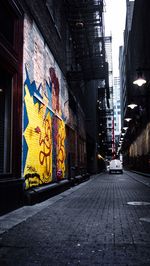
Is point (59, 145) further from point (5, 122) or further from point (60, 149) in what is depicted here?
point (5, 122)

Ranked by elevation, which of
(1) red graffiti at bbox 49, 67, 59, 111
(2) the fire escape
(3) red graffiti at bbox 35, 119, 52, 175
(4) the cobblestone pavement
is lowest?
(4) the cobblestone pavement

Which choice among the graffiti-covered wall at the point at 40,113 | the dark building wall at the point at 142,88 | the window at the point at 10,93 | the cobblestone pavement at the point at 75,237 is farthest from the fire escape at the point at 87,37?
the cobblestone pavement at the point at 75,237

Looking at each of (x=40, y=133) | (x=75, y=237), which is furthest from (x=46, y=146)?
(x=75, y=237)

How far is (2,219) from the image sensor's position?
7793mm

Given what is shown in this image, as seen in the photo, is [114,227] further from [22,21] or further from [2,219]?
[22,21]

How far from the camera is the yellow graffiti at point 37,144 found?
10781 mm

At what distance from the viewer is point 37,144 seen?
39.1 ft

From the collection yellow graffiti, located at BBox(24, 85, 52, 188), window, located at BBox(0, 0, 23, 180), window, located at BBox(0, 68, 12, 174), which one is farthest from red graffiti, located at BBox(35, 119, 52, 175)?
window, located at BBox(0, 68, 12, 174)

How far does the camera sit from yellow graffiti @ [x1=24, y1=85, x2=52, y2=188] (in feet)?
35.4

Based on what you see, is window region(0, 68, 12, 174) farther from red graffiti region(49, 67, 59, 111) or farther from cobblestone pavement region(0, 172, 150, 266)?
red graffiti region(49, 67, 59, 111)

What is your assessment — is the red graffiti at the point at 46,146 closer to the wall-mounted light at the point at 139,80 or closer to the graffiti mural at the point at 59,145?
the graffiti mural at the point at 59,145

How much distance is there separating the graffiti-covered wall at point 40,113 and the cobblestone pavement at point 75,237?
8.02 ft

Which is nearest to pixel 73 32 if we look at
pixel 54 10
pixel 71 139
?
pixel 54 10

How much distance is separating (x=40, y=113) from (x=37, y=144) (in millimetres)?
1462
